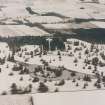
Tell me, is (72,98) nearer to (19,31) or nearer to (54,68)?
(54,68)

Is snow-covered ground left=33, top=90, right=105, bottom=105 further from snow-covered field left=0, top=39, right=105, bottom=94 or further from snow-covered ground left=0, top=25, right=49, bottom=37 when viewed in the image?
snow-covered ground left=0, top=25, right=49, bottom=37

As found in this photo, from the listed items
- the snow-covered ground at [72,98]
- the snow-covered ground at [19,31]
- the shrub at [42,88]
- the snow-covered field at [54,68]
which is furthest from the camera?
the snow-covered ground at [19,31]

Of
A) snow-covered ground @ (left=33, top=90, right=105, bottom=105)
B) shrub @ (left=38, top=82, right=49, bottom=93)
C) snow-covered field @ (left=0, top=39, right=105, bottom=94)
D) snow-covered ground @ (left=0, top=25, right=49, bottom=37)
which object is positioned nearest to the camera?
→ snow-covered ground @ (left=33, top=90, right=105, bottom=105)

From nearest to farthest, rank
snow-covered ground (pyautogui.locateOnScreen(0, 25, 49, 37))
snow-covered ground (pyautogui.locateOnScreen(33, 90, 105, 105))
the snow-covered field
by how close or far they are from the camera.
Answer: snow-covered ground (pyautogui.locateOnScreen(33, 90, 105, 105)) → the snow-covered field → snow-covered ground (pyautogui.locateOnScreen(0, 25, 49, 37))

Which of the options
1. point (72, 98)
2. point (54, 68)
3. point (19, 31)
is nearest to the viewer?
point (72, 98)

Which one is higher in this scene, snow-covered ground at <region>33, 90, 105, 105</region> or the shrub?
snow-covered ground at <region>33, 90, 105, 105</region>

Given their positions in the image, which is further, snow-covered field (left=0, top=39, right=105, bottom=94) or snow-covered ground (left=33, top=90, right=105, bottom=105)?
snow-covered field (left=0, top=39, right=105, bottom=94)

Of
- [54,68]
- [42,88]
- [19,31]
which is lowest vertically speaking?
[42,88]

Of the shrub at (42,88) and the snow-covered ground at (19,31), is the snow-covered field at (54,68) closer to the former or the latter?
the shrub at (42,88)

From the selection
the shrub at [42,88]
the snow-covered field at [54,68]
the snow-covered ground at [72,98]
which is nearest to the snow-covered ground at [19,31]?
the snow-covered field at [54,68]

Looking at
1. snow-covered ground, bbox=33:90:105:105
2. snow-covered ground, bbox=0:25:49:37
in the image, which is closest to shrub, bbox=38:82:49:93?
snow-covered ground, bbox=33:90:105:105

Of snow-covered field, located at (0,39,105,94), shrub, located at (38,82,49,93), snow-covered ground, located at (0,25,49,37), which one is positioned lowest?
shrub, located at (38,82,49,93)

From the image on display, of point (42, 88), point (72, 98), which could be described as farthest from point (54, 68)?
point (72, 98)
